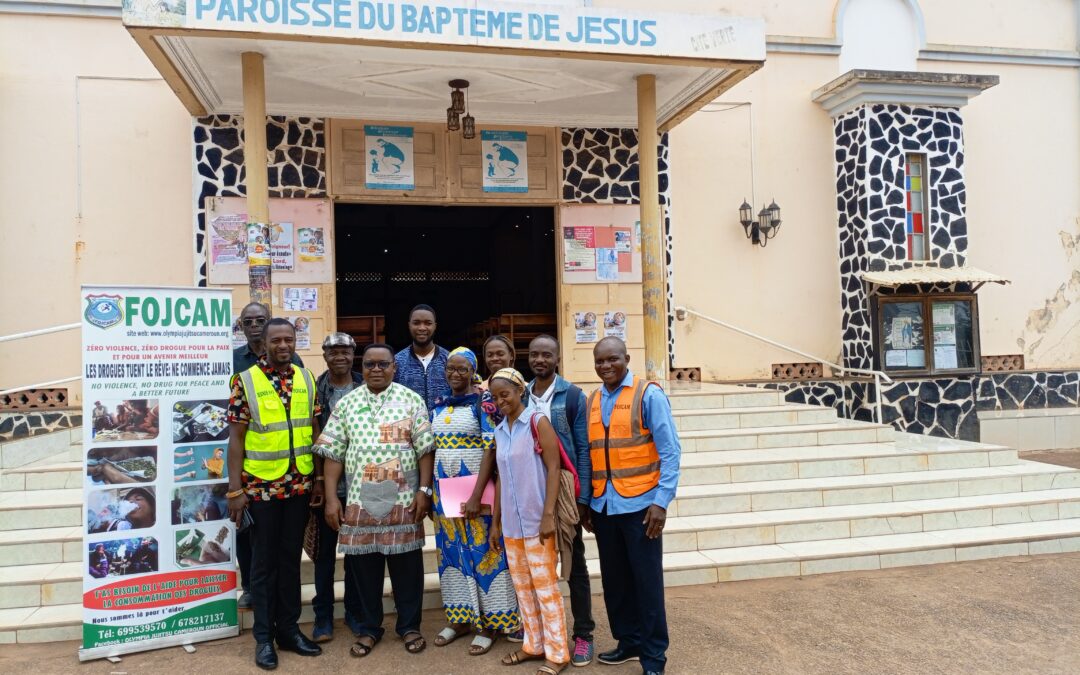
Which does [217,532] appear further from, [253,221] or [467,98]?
[467,98]

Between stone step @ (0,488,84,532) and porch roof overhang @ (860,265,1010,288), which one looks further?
porch roof overhang @ (860,265,1010,288)

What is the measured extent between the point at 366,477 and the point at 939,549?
13.6ft

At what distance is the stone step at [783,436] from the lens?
6.79m

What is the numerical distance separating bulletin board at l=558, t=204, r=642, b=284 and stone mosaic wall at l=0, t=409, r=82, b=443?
539 centimetres

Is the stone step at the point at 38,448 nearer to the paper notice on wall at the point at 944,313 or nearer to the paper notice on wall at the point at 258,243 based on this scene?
the paper notice on wall at the point at 258,243

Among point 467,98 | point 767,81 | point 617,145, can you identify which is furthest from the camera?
point 767,81

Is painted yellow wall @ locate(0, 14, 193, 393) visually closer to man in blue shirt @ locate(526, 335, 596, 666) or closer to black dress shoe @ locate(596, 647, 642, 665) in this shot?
man in blue shirt @ locate(526, 335, 596, 666)

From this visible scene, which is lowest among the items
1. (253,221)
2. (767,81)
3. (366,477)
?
(366,477)

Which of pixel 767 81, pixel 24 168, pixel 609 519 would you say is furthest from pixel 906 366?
pixel 24 168

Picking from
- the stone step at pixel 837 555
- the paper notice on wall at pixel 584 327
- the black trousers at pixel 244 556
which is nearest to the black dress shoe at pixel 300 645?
the stone step at pixel 837 555

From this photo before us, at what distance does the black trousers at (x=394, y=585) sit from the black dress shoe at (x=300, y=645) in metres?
0.26

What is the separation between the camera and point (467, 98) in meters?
7.79

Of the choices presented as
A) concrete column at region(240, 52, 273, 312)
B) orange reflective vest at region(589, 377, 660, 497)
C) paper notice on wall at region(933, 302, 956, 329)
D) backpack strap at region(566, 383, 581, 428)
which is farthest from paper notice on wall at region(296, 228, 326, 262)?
paper notice on wall at region(933, 302, 956, 329)

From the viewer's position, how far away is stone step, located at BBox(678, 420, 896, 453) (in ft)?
22.3
